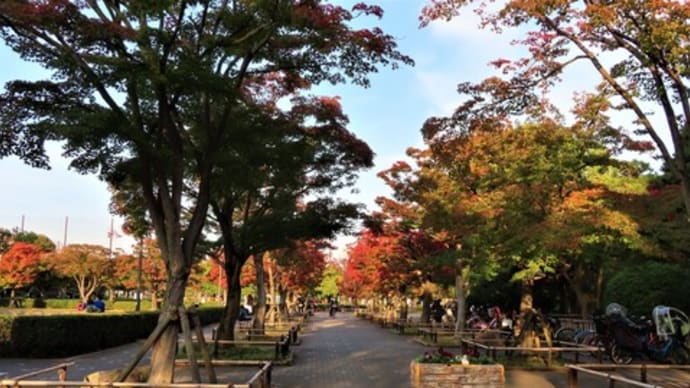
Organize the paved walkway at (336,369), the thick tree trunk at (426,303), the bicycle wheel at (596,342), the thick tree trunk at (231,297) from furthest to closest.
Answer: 1. the thick tree trunk at (426,303)
2. the thick tree trunk at (231,297)
3. the bicycle wheel at (596,342)
4. the paved walkway at (336,369)

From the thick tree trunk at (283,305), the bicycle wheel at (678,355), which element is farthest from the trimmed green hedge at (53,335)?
the thick tree trunk at (283,305)

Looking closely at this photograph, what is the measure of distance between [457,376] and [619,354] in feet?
25.8

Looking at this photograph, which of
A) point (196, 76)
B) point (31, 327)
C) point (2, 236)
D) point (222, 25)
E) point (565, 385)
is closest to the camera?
point (196, 76)

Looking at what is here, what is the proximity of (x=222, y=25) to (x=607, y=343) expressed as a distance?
12.2 metres

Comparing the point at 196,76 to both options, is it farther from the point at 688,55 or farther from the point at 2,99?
the point at 688,55

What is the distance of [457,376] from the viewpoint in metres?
9.95

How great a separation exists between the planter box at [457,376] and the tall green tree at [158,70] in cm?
391

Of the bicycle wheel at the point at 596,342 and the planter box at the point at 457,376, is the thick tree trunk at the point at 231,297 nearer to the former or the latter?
the planter box at the point at 457,376

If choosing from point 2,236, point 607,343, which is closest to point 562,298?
point 607,343

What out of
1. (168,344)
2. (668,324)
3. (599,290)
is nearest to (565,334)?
(668,324)

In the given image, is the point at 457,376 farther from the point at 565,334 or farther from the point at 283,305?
the point at 283,305

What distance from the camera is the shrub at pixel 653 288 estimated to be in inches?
804

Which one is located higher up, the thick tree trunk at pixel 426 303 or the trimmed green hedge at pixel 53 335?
the thick tree trunk at pixel 426 303

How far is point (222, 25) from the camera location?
10164mm
